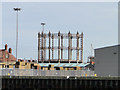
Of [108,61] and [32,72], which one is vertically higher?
[108,61]

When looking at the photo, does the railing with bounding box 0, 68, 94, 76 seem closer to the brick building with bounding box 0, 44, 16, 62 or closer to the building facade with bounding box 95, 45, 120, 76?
the building facade with bounding box 95, 45, 120, 76

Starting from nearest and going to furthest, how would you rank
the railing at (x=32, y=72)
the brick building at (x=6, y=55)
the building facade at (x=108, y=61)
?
the building facade at (x=108, y=61) < the railing at (x=32, y=72) < the brick building at (x=6, y=55)

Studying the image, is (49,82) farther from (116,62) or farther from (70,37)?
(70,37)

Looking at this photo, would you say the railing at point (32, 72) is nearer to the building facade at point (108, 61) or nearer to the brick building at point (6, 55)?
the building facade at point (108, 61)

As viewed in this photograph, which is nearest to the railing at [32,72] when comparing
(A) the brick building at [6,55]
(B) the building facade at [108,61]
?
(B) the building facade at [108,61]

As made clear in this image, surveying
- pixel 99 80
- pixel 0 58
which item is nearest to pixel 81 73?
pixel 99 80

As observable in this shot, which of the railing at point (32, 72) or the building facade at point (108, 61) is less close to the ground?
the building facade at point (108, 61)

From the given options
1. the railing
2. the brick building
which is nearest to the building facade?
the railing

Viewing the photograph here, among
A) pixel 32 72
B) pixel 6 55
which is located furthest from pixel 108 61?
pixel 6 55

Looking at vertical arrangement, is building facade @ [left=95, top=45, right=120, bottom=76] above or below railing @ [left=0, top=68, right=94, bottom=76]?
above

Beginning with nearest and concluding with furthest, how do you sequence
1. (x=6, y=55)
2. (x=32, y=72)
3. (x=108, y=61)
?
(x=108, y=61)
(x=32, y=72)
(x=6, y=55)

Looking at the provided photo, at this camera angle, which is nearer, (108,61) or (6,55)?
(108,61)

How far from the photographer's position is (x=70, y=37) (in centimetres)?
15362

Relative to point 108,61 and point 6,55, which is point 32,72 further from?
point 6,55
